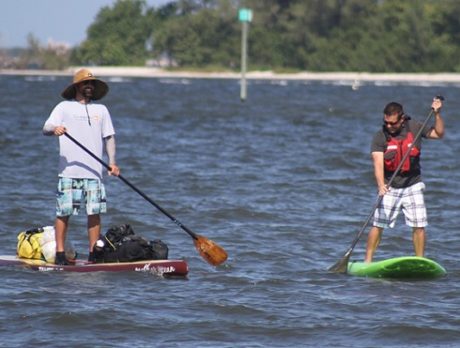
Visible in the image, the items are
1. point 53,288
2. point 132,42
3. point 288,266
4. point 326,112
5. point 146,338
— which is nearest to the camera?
point 146,338

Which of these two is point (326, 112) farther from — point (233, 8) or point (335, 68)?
point (233, 8)

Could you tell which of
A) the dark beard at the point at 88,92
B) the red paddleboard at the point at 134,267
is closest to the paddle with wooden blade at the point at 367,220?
the red paddleboard at the point at 134,267

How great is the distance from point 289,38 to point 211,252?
342 feet

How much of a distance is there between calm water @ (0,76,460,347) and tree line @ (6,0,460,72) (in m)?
76.7

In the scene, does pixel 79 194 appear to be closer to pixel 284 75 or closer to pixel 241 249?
pixel 241 249

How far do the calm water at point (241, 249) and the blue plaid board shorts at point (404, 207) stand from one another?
1.74 ft

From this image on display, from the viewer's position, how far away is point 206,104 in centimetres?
5191

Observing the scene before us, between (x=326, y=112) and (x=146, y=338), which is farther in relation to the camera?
(x=326, y=112)

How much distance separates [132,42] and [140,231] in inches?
4638

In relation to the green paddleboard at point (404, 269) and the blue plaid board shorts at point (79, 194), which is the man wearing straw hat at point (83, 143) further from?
the green paddleboard at point (404, 269)

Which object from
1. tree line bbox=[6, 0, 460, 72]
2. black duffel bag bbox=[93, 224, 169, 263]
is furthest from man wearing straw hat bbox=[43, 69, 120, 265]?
tree line bbox=[6, 0, 460, 72]

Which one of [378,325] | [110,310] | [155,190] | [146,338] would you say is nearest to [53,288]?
[110,310]

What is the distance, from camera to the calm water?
31.8 feet

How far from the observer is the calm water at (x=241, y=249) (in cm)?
970
